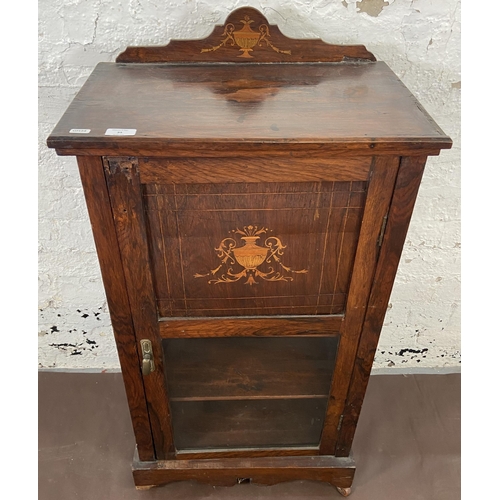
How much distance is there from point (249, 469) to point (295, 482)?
0.17 metres

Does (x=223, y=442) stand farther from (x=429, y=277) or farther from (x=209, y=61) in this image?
(x=209, y=61)

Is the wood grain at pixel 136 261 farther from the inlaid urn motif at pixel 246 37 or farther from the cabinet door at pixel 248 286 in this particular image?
the inlaid urn motif at pixel 246 37

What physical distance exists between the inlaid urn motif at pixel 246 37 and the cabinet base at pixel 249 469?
1.02 metres

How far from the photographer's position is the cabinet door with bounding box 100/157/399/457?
89 cm

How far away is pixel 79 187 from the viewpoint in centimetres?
137

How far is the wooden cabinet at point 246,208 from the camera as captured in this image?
85cm

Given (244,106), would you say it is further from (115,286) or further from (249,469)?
(249,469)

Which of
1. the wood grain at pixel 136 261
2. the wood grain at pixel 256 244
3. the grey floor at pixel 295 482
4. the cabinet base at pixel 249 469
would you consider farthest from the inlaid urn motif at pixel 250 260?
the grey floor at pixel 295 482

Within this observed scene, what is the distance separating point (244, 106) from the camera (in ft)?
3.04

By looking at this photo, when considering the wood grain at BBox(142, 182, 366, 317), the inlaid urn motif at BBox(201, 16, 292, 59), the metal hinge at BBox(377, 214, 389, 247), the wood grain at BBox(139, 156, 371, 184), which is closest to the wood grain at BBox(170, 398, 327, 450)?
the wood grain at BBox(142, 182, 366, 317)

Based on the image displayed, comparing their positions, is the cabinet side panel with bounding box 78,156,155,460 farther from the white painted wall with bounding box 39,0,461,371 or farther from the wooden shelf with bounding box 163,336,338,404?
the white painted wall with bounding box 39,0,461,371

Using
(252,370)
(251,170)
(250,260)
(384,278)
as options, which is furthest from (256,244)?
(252,370)

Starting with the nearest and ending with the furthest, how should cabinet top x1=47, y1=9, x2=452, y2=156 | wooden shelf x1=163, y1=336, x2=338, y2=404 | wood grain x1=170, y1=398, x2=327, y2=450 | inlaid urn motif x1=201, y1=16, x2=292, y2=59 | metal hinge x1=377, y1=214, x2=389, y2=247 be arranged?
cabinet top x1=47, y1=9, x2=452, y2=156
metal hinge x1=377, y1=214, x2=389, y2=247
inlaid urn motif x1=201, y1=16, x2=292, y2=59
wooden shelf x1=163, y1=336, x2=338, y2=404
wood grain x1=170, y1=398, x2=327, y2=450

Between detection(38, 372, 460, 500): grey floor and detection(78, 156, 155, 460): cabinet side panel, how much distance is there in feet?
0.74
